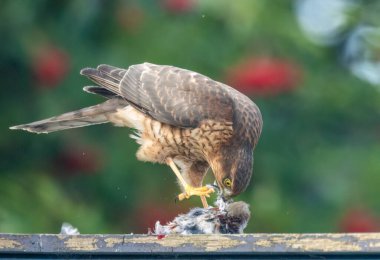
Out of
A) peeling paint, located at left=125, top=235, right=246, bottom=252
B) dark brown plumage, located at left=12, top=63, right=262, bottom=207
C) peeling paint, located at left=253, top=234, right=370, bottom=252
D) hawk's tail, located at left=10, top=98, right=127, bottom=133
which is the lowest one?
peeling paint, located at left=253, top=234, right=370, bottom=252

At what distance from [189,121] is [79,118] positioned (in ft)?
2.49

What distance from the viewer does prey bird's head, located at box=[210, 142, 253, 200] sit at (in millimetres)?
8141

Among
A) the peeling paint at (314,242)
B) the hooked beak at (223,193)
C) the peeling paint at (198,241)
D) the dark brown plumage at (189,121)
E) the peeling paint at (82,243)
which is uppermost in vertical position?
Result: the dark brown plumage at (189,121)

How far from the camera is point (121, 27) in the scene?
38.1ft

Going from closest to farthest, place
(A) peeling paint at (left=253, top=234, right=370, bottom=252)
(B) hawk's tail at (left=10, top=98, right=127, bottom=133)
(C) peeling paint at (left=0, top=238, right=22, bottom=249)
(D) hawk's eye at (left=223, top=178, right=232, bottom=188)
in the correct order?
(A) peeling paint at (left=253, top=234, right=370, bottom=252)
(C) peeling paint at (left=0, top=238, right=22, bottom=249)
(D) hawk's eye at (left=223, top=178, right=232, bottom=188)
(B) hawk's tail at (left=10, top=98, right=127, bottom=133)

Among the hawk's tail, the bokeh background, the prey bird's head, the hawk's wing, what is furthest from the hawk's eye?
the bokeh background

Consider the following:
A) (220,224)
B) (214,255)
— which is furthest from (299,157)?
(214,255)

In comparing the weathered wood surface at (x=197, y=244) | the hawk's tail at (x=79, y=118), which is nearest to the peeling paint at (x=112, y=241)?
the weathered wood surface at (x=197, y=244)

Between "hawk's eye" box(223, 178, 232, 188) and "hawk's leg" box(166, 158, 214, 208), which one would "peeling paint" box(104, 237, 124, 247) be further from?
"hawk's eye" box(223, 178, 232, 188)

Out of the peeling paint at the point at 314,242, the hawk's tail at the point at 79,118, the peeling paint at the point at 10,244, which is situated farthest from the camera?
the hawk's tail at the point at 79,118

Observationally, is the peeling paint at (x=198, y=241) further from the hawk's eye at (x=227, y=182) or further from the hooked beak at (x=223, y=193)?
the hawk's eye at (x=227, y=182)

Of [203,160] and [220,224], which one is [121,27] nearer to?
[203,160]

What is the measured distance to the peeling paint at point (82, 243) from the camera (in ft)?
19.4

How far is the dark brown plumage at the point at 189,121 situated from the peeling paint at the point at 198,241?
2.18 m
